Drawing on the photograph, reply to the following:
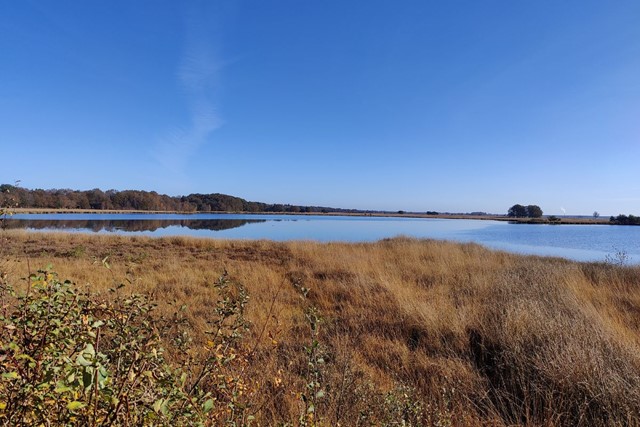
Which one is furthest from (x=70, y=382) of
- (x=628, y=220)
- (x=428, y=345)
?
(x=628, y=220)

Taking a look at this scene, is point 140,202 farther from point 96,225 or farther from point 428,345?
point 428,345

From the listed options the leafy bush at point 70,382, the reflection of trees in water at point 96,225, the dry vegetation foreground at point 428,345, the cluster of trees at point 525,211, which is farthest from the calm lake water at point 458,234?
the cluster of trees at point 525,211

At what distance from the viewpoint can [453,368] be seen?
153 inches

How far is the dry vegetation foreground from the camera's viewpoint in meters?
2.66

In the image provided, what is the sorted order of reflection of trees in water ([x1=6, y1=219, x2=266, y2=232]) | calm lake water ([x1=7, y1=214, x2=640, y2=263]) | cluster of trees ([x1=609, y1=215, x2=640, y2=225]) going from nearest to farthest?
1. calm lake water ([x1=7, y1=214, x2=640, y2=263])
2. reflection of trees in water ([x1=6, y1=219, x2=266, y2=232])
3. cluster of trees ([x1=609, y1=215, x2=640, y2=225])

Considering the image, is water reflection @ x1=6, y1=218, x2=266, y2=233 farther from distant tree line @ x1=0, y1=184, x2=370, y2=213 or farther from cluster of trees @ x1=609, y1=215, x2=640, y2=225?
cluster of trees @ x1=609, y1=215, x2=640, y2=225

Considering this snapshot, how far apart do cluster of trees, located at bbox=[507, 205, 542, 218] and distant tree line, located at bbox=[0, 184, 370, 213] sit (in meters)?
90.8

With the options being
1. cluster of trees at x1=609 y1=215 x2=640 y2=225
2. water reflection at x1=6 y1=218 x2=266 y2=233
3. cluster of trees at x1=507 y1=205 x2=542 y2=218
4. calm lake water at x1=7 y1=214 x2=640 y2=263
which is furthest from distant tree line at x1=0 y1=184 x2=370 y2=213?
cluster of trees at x1=609 y1=215 x2=640 y2=225

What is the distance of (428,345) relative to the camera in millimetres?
4691

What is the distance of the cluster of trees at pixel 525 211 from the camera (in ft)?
315

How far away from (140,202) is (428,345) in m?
135

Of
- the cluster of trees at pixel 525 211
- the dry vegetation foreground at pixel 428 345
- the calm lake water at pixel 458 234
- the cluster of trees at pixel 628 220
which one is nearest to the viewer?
the dry vegetation foreground at pixel 428 345

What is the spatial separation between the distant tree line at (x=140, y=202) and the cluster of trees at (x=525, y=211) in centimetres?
9084

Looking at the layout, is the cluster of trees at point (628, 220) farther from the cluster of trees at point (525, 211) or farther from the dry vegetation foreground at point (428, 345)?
the dry vegetation foreground at point (428, 345)
